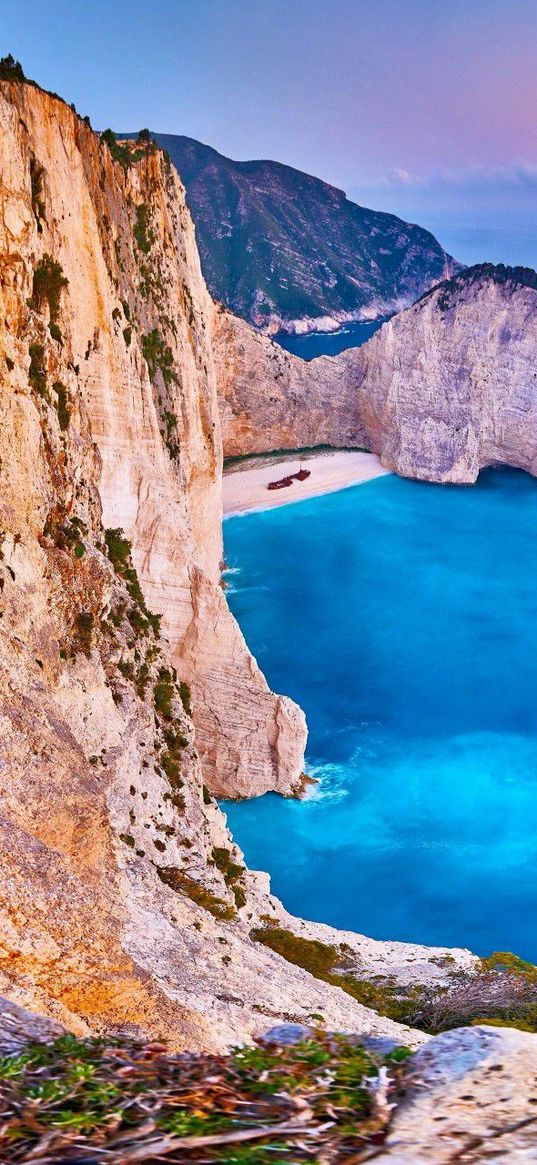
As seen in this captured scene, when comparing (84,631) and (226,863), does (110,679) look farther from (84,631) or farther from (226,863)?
(226,863)

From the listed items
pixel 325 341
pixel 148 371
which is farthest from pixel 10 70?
pixel 325 341

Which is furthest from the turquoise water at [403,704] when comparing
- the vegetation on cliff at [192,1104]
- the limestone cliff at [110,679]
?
the vegetation on cliff at [192,1104]

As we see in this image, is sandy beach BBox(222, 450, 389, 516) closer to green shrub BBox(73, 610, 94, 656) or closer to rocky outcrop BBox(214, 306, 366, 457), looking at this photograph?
rocky outcrop BBox(214, 306, 366, 457)

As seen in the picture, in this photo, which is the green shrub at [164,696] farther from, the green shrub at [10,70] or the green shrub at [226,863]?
the green shrub at [10,70]

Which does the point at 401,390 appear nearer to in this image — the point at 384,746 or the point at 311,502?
the point at 311,502

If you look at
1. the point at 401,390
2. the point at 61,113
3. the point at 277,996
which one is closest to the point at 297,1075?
the point at 277,996

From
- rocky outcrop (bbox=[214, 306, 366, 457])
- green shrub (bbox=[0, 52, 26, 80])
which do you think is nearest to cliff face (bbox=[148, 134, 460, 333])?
rocky outcrop (bbox=[214, 306, 366, 457])
